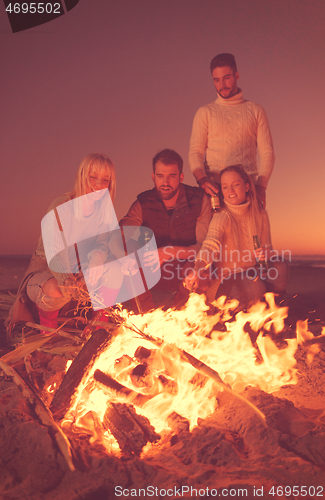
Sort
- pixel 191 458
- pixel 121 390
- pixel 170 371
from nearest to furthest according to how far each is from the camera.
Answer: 1. pixel 191 458
2. pixel 121 390
3. pixel 170 371

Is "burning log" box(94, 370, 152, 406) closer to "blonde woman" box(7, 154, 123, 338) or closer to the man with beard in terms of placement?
"blonde woman" box(7, 154, 123, 338)

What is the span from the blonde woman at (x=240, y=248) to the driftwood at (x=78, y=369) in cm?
143

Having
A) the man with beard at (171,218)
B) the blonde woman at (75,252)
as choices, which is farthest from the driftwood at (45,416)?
the man with beard at (171,218)

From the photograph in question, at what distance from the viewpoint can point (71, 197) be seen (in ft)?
11.0

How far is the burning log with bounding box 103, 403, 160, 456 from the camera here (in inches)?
78.9

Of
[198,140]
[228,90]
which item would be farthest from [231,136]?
[228,90]

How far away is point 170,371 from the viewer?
7.85ft

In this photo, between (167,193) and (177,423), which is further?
(167,193)

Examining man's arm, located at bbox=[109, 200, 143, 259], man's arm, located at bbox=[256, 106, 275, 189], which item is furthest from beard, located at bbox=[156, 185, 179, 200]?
man's arm, located at bbox=[256, 106, 275, 189]

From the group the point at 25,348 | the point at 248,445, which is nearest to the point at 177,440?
the point at 248,445

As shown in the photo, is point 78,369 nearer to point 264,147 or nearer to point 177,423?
point 177,423

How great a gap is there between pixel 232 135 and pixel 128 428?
302 cm

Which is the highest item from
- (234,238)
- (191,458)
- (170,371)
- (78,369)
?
(234,238)

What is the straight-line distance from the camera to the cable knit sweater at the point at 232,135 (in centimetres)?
385
